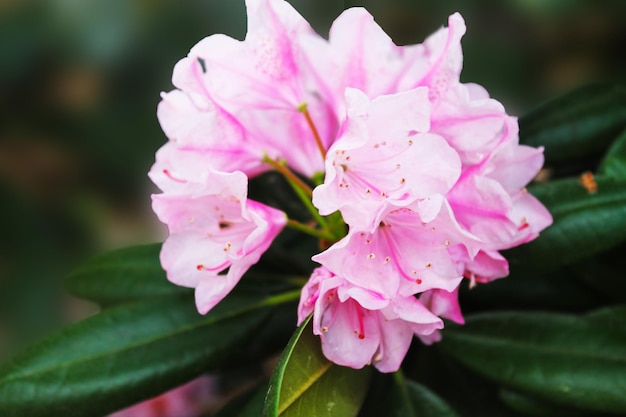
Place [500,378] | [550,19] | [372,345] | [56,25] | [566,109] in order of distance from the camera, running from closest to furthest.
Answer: [372,345], [500,378], [566,109], [550,19], [56,25]

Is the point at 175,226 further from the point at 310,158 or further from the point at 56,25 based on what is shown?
the point at 56,25

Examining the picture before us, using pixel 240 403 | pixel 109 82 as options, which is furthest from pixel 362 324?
pixel 109 82

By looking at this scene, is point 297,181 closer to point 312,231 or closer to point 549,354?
point 312,231

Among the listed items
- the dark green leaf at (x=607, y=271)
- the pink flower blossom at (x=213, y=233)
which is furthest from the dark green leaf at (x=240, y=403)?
the dark green leaf at (x=607, y=271)

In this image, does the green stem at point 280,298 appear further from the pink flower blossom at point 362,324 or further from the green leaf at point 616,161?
the green leaf at point 616,161

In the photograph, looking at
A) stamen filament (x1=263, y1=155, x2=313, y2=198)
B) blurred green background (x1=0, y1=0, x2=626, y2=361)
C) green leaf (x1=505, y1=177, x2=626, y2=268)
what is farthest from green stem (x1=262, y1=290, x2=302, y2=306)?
blurred green background (x1=0, y1=0, x2=626, y2=361)

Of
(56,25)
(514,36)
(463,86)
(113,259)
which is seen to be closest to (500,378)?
(463,86)
